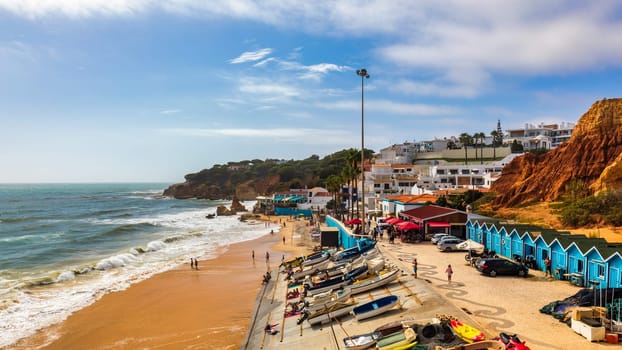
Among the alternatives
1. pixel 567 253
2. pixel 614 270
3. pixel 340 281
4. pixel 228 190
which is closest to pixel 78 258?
pixel 340 281

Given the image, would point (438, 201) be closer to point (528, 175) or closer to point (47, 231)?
point (528, 175)

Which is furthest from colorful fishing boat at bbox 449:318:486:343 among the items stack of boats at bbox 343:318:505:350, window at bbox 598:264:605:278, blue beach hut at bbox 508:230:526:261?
blue beach hut at bbox 508:230:526:261

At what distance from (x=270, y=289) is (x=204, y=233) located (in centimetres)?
3628

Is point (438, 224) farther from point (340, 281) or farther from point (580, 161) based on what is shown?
point (580, 161)

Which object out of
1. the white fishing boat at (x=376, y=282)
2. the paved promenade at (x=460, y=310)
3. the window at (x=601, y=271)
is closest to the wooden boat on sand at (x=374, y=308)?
the paved promenade at (x=460, y=310)

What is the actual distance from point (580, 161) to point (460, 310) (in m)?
40.7

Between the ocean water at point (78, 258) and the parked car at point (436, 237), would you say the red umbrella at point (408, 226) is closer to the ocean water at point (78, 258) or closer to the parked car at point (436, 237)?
the parked car at point (436, 237)

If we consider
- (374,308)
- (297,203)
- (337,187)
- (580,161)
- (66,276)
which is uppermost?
(580,161)

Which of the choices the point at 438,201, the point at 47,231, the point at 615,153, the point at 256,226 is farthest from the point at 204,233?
the point at 615,153

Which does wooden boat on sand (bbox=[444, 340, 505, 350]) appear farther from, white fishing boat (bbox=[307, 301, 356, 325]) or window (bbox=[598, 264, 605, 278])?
window (bbox=[598, 264, 605, 278])

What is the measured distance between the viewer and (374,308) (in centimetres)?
1756

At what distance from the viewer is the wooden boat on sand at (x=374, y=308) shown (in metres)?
17.5

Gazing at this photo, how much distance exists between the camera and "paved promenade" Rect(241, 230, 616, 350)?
14.2m

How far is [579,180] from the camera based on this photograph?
4588cm
